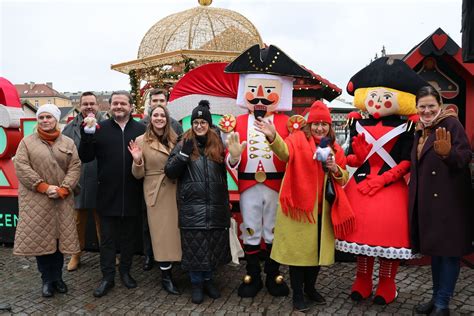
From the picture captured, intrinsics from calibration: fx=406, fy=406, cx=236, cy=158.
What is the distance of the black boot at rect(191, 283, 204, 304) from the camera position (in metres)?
3.53

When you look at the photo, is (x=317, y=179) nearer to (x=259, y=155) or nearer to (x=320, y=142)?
(x=320, y=142)

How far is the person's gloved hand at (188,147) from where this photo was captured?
3.37m

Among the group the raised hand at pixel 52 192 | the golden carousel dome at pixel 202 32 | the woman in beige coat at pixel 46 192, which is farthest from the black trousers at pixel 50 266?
the golden carousel dome at pixel 202 32

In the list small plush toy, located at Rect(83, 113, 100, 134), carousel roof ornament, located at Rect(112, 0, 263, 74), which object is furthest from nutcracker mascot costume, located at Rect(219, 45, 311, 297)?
carousel roof ornament, located at Rect(112, 0, 263, 74)

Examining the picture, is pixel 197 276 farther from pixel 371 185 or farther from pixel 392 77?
pixel 392 77

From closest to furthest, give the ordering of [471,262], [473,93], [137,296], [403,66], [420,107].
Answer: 1. [420,107]
2. [403,66]
3. [137,296]
4. [471,262]
5. [473,93]

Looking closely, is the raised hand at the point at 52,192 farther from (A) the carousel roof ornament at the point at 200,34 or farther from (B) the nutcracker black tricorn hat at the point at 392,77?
(A) the carousel roof ornament at the point at 200,34

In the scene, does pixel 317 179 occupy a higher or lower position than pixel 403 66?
lower

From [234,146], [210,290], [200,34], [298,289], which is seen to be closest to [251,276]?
[210,290]

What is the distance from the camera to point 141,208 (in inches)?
154

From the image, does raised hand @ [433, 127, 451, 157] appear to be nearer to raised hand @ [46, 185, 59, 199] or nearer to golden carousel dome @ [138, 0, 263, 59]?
raised hand @ [46, 185, 59, 199]

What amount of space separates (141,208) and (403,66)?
2.72 meters

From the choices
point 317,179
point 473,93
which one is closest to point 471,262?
point 473,93

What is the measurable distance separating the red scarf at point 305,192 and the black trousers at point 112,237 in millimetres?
1481
